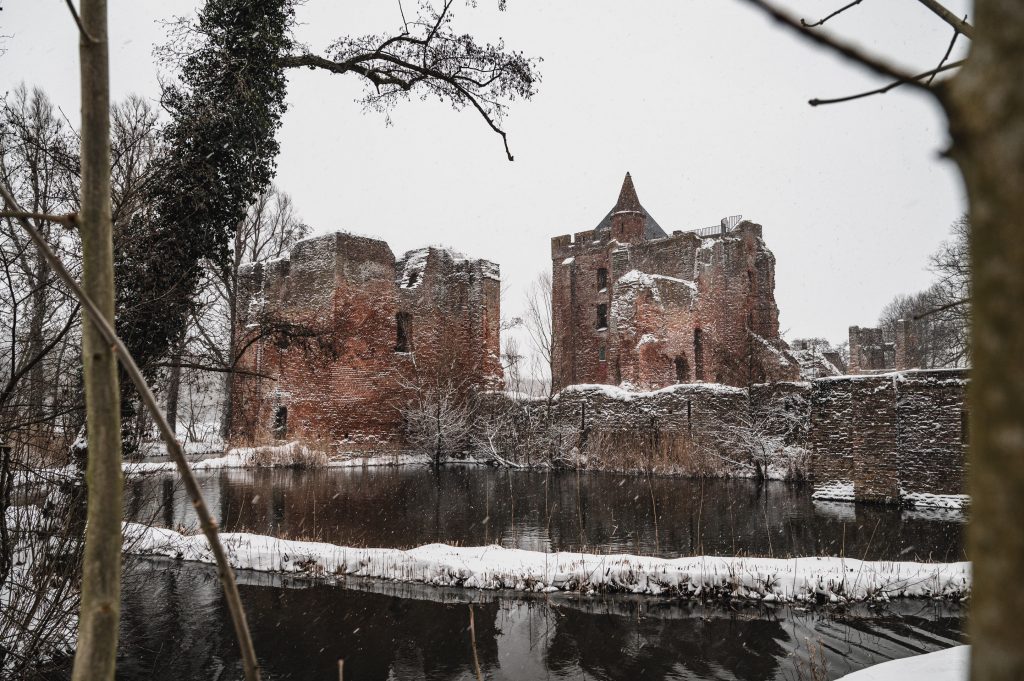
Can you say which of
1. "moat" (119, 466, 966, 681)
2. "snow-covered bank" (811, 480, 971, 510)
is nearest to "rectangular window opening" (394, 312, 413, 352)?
"moat" (119, 466, 966, 681)

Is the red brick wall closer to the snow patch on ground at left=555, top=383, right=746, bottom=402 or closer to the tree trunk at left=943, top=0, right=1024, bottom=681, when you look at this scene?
the snow patch on ground at left=555, top=383, right=746, bottom=402

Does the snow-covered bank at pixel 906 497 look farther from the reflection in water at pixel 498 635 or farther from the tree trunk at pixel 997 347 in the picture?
the tree trunk at pixel 997 347

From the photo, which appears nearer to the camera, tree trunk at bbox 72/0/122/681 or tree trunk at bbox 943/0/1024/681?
tree trunk at bbox 943/0/1024/681

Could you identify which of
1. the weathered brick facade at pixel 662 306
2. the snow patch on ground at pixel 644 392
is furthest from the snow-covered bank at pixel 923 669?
the weathered brick facade at pixel 662 306

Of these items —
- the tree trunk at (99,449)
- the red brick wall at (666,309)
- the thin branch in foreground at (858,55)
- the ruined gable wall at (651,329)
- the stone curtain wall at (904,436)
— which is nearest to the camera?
the thin branch in foreground at (858,55)

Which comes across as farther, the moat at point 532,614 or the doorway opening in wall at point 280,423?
the doorway opening in wall at point 280,423

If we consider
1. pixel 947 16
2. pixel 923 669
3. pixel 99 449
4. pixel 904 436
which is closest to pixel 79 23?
pixel 99 449

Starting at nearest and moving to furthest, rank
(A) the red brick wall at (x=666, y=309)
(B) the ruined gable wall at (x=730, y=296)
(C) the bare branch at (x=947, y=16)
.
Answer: (C) the bare branch at (x=947, y=16) < (A) the red brick wall at (x=666, y=309) < (B) the ruined gable wall at (x=730, y=296)

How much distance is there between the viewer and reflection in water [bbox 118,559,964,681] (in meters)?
5.10

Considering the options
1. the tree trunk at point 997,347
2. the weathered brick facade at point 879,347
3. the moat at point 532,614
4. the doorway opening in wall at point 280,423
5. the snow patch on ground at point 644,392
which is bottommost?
the moat at point 532,614

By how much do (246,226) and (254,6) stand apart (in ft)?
61.5

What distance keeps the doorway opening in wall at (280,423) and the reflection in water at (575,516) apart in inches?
202

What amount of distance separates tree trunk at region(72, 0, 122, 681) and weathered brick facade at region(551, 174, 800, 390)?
20001 millimetres

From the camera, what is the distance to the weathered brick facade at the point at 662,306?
78.2 feet
